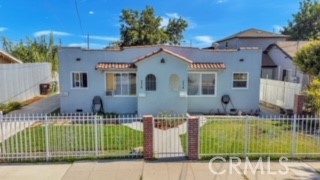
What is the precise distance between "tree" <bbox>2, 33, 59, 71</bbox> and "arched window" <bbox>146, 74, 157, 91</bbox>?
2030 cm

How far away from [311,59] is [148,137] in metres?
11.8

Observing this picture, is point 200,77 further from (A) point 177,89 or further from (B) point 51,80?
Result: (B) point 51,80

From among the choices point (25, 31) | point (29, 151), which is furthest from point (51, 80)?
point (29, 151)

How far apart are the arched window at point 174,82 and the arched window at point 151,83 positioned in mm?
981

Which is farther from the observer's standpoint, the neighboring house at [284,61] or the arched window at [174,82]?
the neighboring house at [284,61]

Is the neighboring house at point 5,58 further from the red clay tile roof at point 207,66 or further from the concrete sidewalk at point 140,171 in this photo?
the concrete sidewalk at point 140,171

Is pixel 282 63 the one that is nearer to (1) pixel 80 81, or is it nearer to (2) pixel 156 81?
(2) pixel 156 81

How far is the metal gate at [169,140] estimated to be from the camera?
28.8 feet

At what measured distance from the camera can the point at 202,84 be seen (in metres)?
16.9

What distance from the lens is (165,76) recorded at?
15680 mm

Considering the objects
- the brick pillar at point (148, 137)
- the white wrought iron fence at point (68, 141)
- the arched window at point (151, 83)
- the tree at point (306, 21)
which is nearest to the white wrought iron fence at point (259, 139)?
the brick pillar at point (148, 137)

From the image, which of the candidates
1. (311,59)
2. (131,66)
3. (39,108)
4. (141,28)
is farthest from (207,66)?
(141,28)

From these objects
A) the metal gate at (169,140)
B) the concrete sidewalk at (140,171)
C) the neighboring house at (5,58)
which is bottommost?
the concrete sidewalk at (140,171)

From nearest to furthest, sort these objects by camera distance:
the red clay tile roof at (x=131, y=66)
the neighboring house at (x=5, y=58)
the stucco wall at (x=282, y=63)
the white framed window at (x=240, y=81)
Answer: the red clay tile roof at (x=131, y=66) < the white framed window at (x=240, y=81) < the stucco wall at (x=282, y=63) < the neighboring house at (x=5, y=58)
